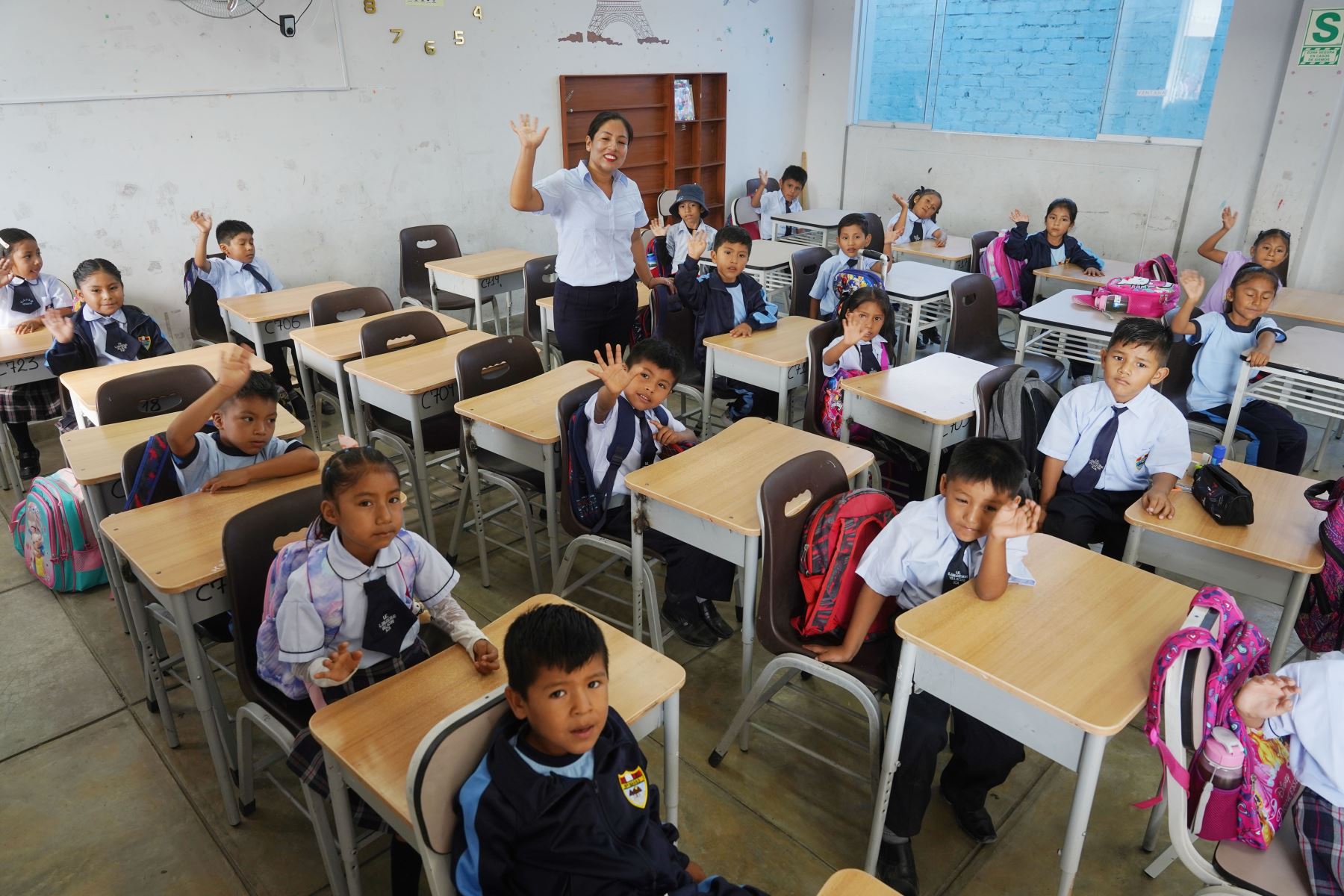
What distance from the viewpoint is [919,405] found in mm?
2920

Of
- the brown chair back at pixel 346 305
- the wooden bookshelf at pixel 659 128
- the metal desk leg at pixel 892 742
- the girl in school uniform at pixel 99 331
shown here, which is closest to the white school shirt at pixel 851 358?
the metal desk leg at pixel 892 742

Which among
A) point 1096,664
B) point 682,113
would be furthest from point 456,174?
point 1096,664

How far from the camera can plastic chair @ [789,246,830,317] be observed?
4586mm

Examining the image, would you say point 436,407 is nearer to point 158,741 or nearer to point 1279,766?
point 158,741

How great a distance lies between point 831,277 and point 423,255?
2872 millimetres

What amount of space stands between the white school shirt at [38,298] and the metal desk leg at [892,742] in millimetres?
4012

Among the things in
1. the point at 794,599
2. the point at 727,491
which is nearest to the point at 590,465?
the point at 727,491

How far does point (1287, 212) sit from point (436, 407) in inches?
224

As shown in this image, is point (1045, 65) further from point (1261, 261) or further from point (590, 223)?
point (590, 223)

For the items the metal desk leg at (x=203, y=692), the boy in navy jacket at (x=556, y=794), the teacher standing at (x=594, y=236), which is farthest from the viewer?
the teacher standing at (x=594, y=236)

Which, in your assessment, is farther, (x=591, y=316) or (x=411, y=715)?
(x=591, y=316)

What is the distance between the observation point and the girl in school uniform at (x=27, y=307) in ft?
12.4

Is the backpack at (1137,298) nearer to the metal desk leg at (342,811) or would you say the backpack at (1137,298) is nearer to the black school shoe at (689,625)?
the black school shoe at (689,625)

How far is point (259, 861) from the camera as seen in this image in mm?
1995
